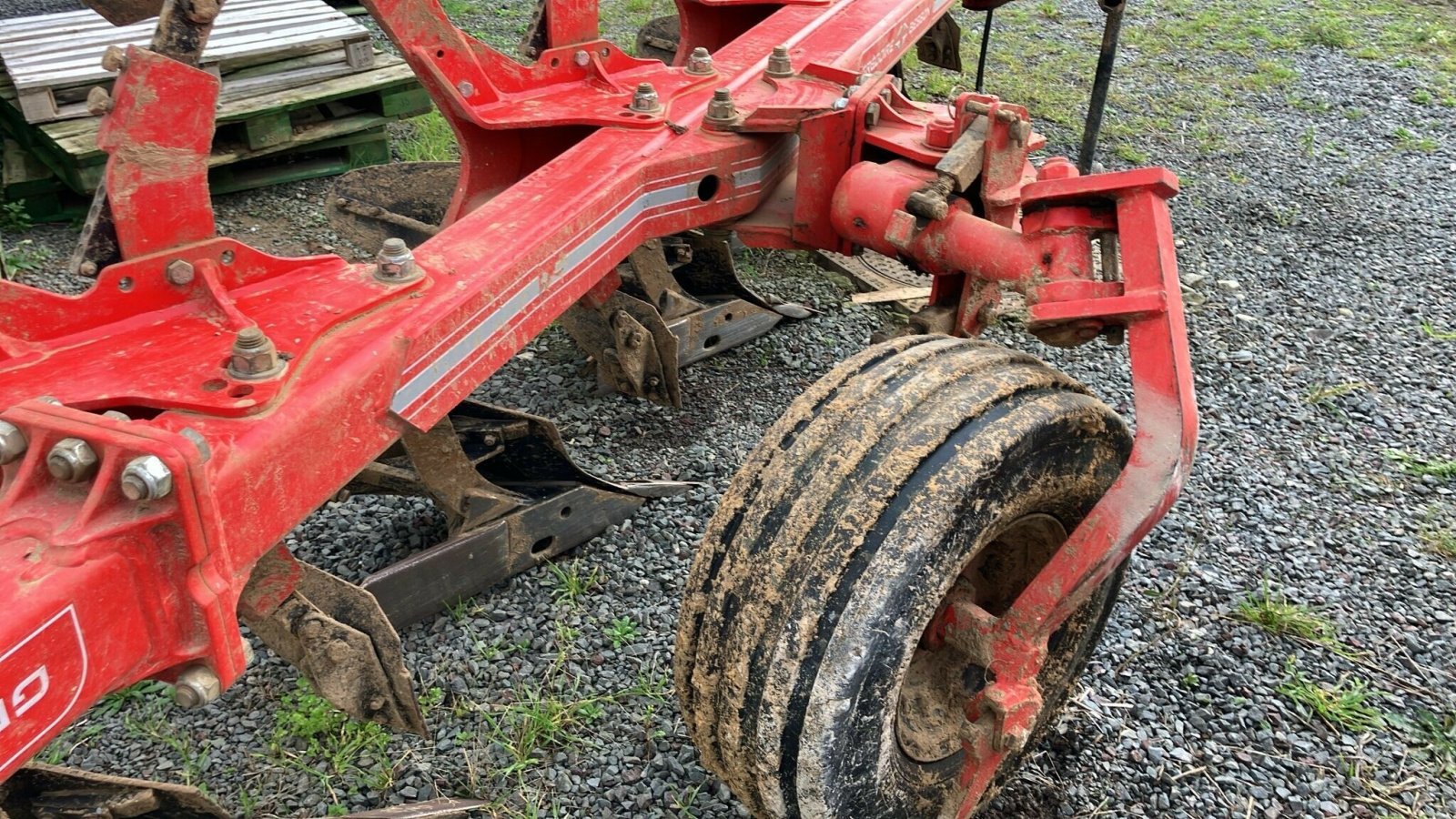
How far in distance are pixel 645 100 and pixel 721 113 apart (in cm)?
18

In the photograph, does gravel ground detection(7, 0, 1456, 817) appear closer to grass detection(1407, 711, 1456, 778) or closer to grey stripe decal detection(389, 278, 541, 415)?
→ grass detection(1407, 711, 1456, 778)

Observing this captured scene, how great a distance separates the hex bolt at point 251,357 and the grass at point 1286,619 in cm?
239

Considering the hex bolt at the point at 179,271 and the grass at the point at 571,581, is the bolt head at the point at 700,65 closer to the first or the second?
the grass at the point at 571,581

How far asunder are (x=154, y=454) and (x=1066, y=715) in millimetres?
2000

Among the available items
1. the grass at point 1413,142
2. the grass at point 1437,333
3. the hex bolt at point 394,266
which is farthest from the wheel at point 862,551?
the grass at point 1413,142

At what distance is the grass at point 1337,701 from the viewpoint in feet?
8.29

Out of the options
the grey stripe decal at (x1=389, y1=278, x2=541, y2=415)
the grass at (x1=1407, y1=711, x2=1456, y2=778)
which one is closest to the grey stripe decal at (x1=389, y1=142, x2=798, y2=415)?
the grey stripe decal at (x1=389, y1=278, x2=541, y2=415)

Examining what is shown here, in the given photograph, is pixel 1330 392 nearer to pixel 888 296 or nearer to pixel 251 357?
pixel 888 296

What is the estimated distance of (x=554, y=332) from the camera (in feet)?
12.6

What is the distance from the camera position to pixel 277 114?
167 inches

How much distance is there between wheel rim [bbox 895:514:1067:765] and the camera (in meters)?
2.00

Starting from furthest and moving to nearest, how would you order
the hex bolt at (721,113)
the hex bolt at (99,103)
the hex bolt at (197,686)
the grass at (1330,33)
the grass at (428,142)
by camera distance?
1. the grass at (1330,33)
2. the grass at (428,142)
3. the hex bolt at (721,113)
4. the hex bolt at (99,103)
5. the hex bolt at (197,686)

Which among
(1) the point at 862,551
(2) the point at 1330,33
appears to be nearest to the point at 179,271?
(1) the point at 862,551

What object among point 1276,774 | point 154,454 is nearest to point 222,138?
point 154,454
